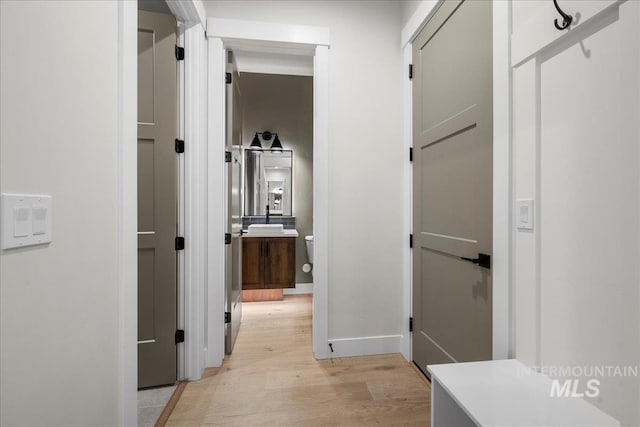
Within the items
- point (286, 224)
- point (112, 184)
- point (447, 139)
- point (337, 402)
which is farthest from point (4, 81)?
point (286, 224)

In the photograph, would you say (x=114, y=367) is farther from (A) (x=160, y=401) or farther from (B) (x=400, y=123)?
(B) (x=400, y=123)

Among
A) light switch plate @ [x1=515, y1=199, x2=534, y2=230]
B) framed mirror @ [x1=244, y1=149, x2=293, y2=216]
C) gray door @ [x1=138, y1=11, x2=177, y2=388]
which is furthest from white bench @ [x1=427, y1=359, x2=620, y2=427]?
framed mirror @ [x1=244, y1=149, x2=293, y2=216]

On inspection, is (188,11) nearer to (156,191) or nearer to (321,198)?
(156,191)

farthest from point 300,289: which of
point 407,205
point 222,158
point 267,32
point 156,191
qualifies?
point 267,32

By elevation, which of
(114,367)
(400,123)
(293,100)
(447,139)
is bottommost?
(114,367)

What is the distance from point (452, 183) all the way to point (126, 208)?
153cm

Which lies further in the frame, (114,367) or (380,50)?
(380,50)

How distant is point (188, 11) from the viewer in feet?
5.89

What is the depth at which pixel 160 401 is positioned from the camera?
172 cm

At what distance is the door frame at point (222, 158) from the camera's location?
6.76 ft

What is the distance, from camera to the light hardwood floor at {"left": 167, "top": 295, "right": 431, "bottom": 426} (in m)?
1.57

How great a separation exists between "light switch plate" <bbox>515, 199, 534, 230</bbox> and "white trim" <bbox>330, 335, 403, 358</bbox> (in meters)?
1.45

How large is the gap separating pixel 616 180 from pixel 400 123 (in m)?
1.57

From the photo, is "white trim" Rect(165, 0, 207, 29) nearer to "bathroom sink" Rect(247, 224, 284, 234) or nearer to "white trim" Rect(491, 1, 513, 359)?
"white trim" Rect(491, 1, 513, 359)
